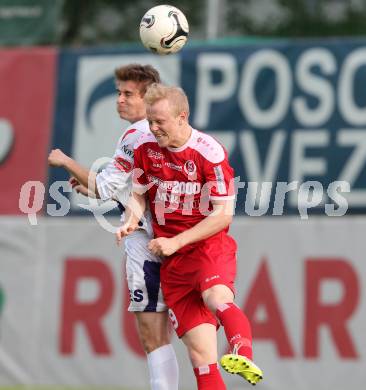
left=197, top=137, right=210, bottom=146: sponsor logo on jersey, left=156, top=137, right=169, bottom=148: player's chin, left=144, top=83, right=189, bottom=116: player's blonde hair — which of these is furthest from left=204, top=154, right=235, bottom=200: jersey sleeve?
left=144, top=83, right=189, bottom=116: player's blonde hair

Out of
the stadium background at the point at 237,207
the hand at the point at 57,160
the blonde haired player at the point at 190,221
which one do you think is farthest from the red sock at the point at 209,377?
the stadium background at the point at 237,207

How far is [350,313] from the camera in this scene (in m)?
10.9

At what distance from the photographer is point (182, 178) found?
24.4 feet

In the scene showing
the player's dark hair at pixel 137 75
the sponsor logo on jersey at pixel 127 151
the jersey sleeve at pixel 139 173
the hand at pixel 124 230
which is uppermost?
the player's dark hair at pixel 137 75

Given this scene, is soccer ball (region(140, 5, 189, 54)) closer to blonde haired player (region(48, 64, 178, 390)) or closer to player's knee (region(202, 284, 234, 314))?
blonde haired player (region(48, 64, 178, 390))

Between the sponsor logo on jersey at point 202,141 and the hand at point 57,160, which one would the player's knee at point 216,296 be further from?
the hand at point 57,160

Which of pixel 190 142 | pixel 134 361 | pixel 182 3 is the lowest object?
pixel 134 361

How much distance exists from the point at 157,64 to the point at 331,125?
1753 mm

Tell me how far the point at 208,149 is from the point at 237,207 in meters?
3.98

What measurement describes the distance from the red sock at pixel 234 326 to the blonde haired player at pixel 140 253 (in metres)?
0.73

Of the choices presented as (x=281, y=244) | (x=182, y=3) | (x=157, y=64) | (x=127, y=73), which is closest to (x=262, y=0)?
(x=182, y=3)

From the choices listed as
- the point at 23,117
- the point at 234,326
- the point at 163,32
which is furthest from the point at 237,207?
the point at 234,326

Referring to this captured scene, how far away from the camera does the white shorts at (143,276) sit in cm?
776

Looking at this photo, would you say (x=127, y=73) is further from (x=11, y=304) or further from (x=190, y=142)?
(x=11, y=304)
